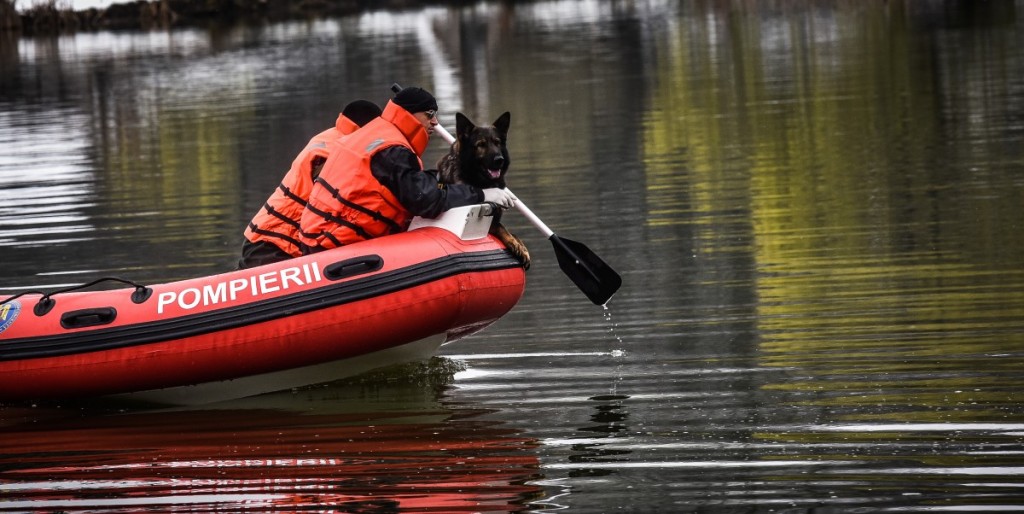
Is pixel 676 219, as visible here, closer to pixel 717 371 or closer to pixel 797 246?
pixel 797 246

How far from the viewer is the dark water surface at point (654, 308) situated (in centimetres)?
558

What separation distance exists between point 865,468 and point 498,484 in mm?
1325

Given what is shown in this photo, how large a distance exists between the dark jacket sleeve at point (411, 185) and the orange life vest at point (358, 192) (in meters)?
0.05

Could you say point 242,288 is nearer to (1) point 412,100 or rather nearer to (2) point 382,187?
(2) point 382,187

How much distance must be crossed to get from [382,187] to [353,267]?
444 mm

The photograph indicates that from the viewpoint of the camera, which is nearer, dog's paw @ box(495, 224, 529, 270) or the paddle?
dog's paw @ box(495, 224, 529, 270)

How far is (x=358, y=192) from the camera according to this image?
721 cm

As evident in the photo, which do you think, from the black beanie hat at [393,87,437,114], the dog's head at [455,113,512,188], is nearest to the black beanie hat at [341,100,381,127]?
the black beanie hat at [393,87,437,114]

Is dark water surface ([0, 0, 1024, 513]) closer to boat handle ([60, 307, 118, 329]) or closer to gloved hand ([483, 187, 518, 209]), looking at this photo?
boat handle ([60, 307, 118, 329])

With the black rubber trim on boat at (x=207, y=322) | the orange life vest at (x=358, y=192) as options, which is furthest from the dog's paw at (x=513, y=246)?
the black rubber trim on boat at (x=207, y=322)

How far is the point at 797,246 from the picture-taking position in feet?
32.1

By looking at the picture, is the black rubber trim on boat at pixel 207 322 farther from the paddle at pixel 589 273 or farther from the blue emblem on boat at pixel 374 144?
the paddle at pixel 589 273

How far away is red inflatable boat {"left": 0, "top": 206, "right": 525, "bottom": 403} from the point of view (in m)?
6.93

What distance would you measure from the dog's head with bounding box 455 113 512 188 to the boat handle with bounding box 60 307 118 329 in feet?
5.92
